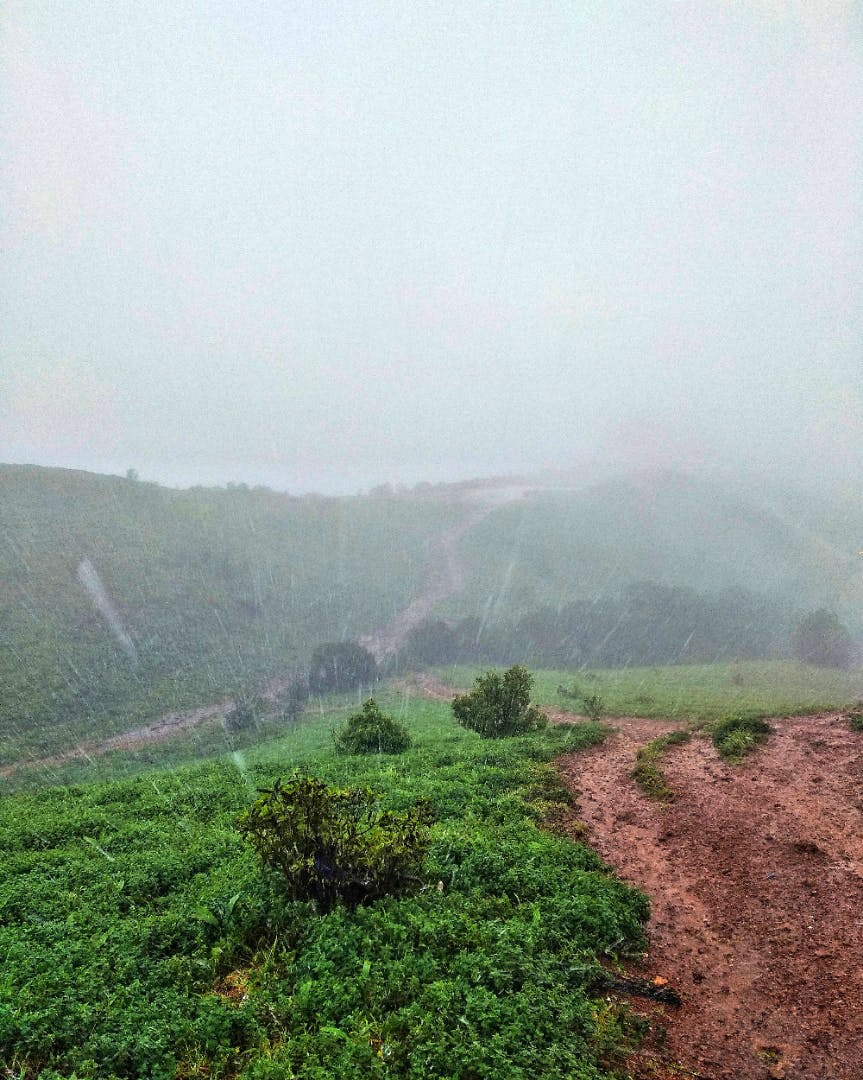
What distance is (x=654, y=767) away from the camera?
1434 centimetres

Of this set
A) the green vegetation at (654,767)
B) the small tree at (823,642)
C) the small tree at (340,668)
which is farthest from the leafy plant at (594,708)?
the small tree at (823,642)

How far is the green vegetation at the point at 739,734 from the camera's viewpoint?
14.8 metres

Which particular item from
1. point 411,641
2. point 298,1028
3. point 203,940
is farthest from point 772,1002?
point 411,641

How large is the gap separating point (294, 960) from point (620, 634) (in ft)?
202

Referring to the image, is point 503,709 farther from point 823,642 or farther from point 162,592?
point 823,642

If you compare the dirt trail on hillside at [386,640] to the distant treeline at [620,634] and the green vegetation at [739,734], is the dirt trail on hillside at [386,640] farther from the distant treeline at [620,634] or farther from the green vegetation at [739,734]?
the green vegetation at [739,734]

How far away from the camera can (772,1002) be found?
21.1 ft

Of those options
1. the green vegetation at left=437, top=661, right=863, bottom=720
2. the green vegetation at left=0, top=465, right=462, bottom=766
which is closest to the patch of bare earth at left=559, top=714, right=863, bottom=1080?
the green vegetation at left=437, top=661, right=863, bottom=720

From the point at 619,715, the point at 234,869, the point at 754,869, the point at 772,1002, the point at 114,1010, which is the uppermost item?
the point at 114,1010

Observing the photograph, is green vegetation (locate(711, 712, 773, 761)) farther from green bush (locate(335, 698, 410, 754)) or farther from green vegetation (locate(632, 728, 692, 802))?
green bush (locate(335, 698, 410, 754))

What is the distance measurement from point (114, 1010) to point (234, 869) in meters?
2.84

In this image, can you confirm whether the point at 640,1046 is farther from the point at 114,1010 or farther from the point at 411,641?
the point at 411,641

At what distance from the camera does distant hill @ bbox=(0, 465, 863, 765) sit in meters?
40.3

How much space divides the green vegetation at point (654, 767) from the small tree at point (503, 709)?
458cm
